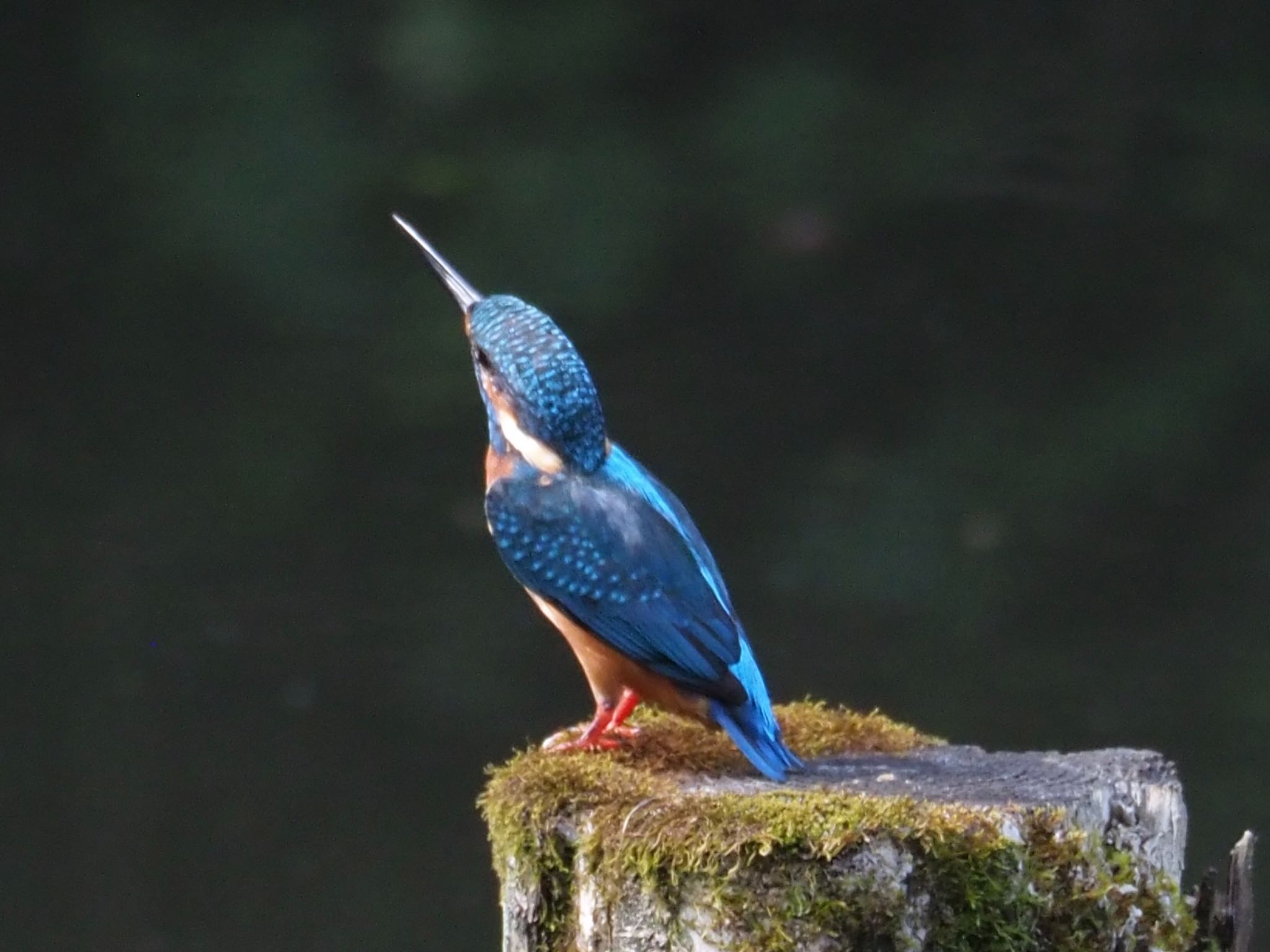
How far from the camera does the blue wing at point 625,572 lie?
85.0 inches

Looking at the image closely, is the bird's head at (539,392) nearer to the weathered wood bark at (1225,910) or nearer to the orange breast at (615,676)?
the orange breast at (615,676)

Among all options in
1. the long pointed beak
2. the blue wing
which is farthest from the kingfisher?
the long pointed beak

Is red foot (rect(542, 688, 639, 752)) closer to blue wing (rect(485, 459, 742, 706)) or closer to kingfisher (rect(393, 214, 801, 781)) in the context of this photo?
kingfisher (rect(393, 214, 801, 781))

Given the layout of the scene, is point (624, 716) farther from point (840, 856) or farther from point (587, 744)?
point (840, 856)

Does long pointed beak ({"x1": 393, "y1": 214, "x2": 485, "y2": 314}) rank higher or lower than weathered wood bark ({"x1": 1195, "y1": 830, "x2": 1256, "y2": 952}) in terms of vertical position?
higher

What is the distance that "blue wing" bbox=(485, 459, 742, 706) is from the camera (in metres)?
2.16

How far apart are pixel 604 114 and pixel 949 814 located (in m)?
2.63

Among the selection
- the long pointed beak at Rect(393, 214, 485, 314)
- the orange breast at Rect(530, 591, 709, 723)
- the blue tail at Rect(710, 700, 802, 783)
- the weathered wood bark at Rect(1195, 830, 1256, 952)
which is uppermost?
the long pointed beak at Rect(393, 214, 485, 314)

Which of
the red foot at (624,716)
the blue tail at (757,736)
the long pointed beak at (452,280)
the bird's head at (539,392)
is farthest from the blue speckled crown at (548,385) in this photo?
the blue tail at (757,736)

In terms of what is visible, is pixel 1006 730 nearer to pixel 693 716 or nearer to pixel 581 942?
pixel 693 716

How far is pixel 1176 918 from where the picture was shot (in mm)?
1975

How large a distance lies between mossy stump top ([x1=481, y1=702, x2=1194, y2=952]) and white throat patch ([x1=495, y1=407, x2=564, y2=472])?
0.40 metres

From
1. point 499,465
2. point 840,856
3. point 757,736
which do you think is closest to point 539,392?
point 499,465

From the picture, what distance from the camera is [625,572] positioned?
2.21 meters
